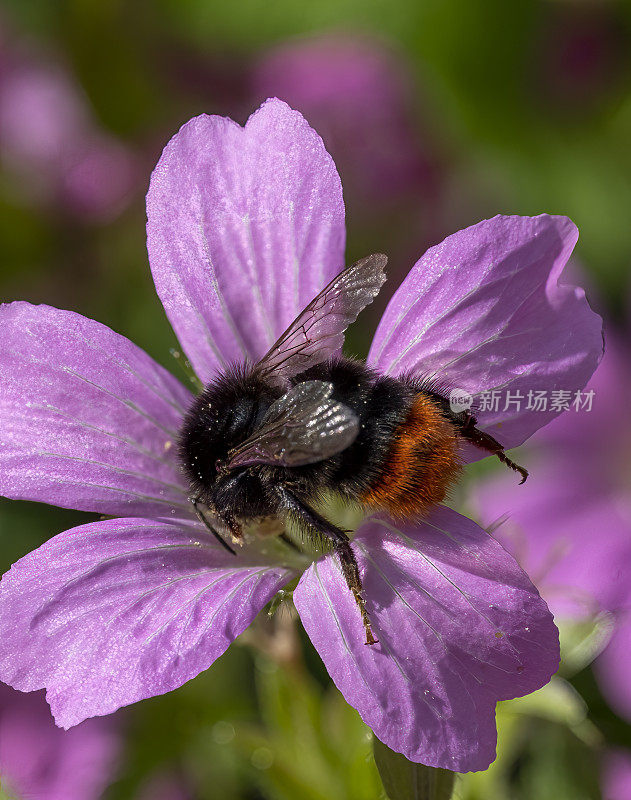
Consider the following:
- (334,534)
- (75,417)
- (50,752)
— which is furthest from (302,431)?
(50,752)

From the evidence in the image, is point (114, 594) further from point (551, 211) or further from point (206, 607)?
point (551, 211)

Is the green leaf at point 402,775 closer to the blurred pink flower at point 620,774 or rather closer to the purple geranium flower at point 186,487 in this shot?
the purple geranium flower at point 186,487

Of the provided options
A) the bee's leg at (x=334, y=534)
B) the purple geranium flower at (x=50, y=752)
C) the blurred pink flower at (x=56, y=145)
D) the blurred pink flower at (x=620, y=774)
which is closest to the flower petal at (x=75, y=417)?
the bee's leg at (x=334, y=534)

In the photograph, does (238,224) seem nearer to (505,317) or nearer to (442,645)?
(505,317)

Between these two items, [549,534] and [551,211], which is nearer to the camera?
[549,534]

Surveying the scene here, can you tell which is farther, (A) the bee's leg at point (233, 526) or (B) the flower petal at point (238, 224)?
(B) the flower petal at point (238, 224)

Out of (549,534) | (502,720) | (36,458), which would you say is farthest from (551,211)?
(36,458)
